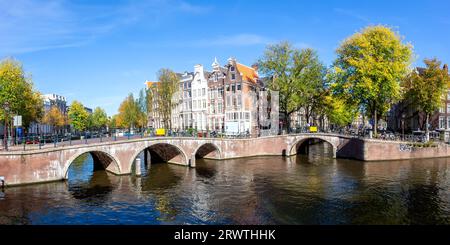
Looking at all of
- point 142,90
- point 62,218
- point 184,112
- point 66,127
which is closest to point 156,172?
point 62,218

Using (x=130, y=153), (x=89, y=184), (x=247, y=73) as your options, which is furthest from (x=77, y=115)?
(x=89, y=184)

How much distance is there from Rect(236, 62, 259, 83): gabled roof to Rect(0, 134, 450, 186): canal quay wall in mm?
16631

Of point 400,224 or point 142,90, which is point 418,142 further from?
point 142,90

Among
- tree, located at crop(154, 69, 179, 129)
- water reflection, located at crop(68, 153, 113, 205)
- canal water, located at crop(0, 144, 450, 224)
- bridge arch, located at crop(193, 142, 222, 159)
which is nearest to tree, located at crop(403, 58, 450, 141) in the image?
canal water, located at crop(0, 144, 450, 224)

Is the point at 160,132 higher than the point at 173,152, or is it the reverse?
the point at 160,132

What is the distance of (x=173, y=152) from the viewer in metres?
48.7

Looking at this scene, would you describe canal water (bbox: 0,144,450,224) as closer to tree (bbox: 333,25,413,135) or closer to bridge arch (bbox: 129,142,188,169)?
bridge arch (bbox: 129,142,188,169)

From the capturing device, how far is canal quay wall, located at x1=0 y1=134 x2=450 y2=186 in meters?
32.2

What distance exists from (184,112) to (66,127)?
63927 millimetres

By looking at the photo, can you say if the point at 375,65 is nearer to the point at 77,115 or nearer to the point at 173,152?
the point at 173,152

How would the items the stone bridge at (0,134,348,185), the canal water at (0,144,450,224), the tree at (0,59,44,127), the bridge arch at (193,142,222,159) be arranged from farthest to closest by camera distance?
the bridge arch at (193,142,222,159)
the tree at (0,59,44,127)
the stone bridge at (0,134,348,185)
the canal water at (0,144,450,224)

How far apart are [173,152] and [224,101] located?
24964 mm
